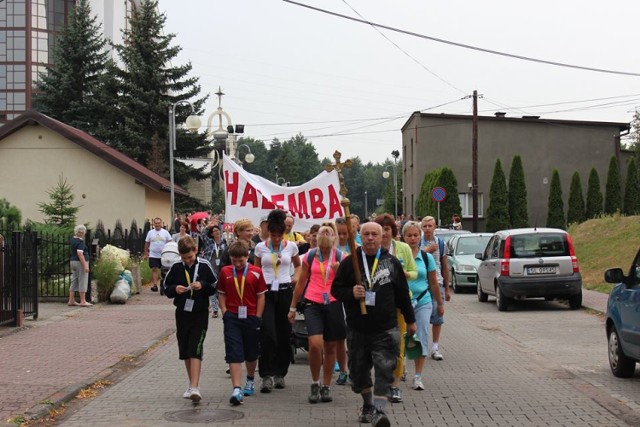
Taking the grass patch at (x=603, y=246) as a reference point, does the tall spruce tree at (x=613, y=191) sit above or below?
above

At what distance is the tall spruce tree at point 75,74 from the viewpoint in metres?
53.9

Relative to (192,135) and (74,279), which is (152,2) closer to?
(192,135)

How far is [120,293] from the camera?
65.2ft

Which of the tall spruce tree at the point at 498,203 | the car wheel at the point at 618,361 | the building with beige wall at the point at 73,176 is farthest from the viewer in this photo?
the tall spruce tree at the point at 498,203

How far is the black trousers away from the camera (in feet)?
31.0

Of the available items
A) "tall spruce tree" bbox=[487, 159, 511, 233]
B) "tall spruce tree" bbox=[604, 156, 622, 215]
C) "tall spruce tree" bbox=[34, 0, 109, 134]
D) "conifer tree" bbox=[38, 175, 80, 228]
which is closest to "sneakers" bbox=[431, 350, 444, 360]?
"conifer tree" bbox=[38, 175, 80, 228]

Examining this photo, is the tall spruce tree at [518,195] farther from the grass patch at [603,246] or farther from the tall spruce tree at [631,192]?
the grass patch at [603,246]

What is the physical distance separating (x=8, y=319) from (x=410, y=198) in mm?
46915

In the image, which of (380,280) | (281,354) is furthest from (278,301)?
(380,280)

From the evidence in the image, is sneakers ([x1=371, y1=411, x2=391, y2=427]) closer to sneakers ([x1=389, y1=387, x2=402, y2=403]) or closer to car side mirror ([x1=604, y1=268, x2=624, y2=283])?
sneakers ([x1=389, y1=387, x2=402, y2=403])

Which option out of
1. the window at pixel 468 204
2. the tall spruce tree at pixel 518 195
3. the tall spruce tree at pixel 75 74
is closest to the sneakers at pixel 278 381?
the tall spruce tree at pixel 518 195

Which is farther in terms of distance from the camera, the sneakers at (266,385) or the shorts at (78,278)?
the shorts at (78,278)

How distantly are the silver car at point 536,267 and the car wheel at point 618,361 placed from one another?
305 inches

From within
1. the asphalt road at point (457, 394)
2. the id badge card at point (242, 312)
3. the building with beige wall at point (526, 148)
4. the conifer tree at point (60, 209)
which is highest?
the building with beige wall at point (526, 148)
